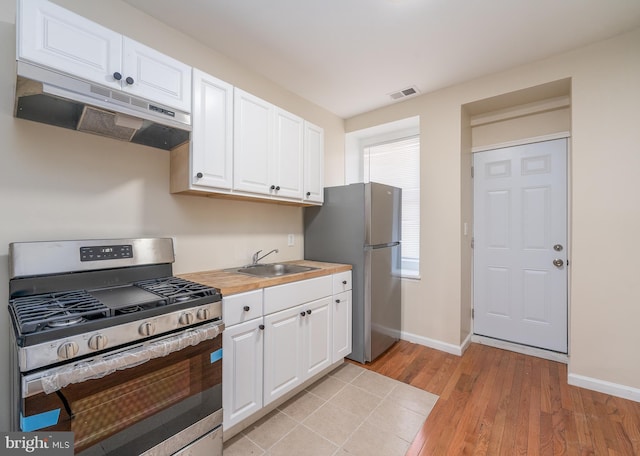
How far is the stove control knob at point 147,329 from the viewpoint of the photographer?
115cm

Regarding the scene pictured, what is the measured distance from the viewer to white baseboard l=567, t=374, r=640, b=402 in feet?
6.71

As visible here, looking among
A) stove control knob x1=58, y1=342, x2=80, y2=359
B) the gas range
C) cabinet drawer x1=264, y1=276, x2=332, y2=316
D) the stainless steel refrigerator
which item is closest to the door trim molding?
the stainless steel refrigerator

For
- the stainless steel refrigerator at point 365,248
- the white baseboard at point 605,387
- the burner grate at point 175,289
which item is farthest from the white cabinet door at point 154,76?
the white baseboard at point 605,387

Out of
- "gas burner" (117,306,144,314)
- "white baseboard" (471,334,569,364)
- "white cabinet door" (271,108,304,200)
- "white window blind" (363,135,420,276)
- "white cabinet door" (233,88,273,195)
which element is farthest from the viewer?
"white window blind" (363,135,420,276)

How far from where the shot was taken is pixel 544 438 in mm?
1697

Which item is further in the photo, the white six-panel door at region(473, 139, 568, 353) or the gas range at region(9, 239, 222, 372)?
the white six-panel door at region(473, 139, 568, 353)

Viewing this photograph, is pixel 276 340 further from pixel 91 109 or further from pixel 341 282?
pixel 91 109

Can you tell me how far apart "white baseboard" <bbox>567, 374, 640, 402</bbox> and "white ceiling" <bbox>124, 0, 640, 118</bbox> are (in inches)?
103

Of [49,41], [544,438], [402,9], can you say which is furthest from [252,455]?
[402,9]

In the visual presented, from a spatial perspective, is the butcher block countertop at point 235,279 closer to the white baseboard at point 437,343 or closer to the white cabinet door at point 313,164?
the white cabinet door at point 313,164

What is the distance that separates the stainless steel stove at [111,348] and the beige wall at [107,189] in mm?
203

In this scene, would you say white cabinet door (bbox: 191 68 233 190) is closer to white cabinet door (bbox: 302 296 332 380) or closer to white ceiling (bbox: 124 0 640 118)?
white ceiling (bbox: 124 0 640 118)

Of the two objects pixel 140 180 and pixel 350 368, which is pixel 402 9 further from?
pixel 350 368

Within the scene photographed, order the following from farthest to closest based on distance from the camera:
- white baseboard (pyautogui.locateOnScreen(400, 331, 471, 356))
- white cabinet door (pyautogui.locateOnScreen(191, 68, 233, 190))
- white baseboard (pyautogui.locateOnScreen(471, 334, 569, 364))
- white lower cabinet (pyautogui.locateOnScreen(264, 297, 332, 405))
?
white baseboard (pyautogui.locateOnScreen(400, 331, 471, 356))
white baseboard (pyautogui.locateOnScreen(471, 334, 569, 364))
white lower cabinet (pyautogui.locateOnScreen(264, 297, 332, 405))
white cabinet door (pyautogui.locateOnScreen(191, 68, 233, 190))
